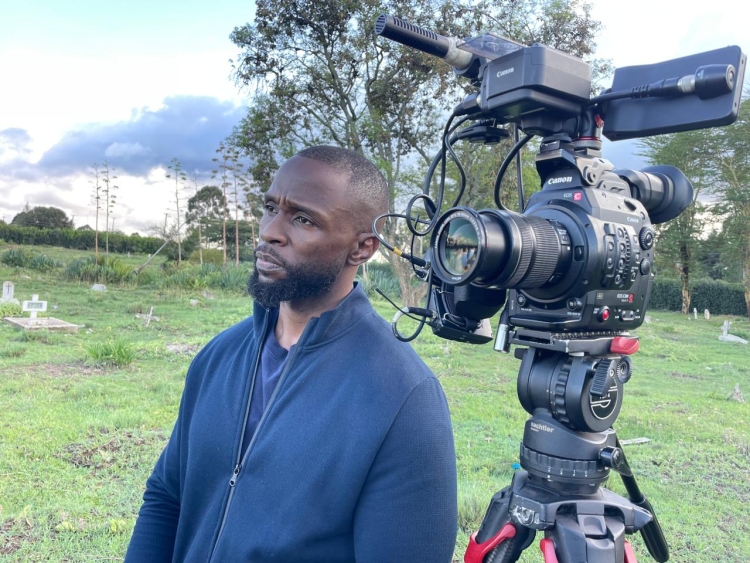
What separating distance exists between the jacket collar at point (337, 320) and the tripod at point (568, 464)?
467 millimetres

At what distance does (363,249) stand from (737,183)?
70.9 ft

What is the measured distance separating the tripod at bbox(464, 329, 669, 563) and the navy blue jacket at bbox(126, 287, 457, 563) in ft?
0.52

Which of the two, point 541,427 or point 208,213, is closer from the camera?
point 541,427

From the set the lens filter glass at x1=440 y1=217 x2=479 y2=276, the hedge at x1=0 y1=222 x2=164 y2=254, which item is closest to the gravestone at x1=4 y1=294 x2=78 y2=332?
the lens filter glass at x1=440 y1=217 x2=479 y2=276

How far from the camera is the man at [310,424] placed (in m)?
1.39

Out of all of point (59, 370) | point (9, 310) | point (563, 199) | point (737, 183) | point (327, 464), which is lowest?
point (59, 370)

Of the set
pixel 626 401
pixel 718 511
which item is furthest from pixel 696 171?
pixel 718 511

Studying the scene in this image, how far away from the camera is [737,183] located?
19547 mm

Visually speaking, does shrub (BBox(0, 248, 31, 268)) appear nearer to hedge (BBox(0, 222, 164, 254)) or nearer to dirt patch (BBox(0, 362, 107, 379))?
hedge (BBox(0, 222, 164, 254))

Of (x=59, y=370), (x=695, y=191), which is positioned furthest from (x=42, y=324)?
(x=695, y=191)

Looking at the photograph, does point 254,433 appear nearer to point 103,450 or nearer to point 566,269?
point 566,269

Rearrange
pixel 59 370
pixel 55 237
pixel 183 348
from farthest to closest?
pixel 55 237 → pixel 183 348 → pixel 59 370

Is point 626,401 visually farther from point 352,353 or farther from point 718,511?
point 352,353

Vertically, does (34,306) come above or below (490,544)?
below
